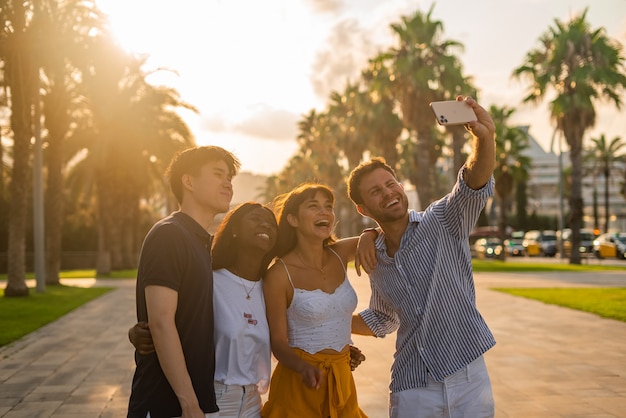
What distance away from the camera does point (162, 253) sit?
9.54 ft

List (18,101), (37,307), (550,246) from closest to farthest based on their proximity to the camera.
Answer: (37,307) < (18,101) < (550,246)

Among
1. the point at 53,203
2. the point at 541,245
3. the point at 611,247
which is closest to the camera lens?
the point at 53,203

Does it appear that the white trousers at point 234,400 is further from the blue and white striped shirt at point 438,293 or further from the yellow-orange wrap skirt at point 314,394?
the blue and white striped shirt at point 438,293

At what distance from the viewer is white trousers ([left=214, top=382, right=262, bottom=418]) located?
3229 millimetres

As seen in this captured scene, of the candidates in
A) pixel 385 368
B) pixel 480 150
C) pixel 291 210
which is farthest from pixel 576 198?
pixel 480 150

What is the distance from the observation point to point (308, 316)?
11.6 ft

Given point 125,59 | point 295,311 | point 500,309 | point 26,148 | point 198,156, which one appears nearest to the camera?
point 198,156

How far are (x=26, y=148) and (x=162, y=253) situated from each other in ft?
60.5

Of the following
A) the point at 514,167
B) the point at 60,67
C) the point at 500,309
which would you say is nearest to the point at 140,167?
the point at 60,67

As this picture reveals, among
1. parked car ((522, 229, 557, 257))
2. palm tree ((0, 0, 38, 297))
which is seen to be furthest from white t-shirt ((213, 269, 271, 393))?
parked car ((522, 229, 557, 257))

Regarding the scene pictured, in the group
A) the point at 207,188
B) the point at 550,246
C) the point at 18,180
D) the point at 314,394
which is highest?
the point at 18,180

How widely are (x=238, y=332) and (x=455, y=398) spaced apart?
1015mm

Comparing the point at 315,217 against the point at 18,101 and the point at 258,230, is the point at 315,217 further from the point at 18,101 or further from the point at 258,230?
the point at 18,101

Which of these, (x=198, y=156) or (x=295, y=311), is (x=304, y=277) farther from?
(x=198, y=156)
